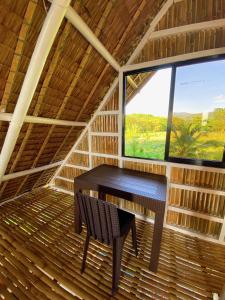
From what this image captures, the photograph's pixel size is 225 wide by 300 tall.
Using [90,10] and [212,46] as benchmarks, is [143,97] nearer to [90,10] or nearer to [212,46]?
[212,46]

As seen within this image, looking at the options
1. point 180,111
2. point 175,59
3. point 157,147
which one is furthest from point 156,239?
point 175,59

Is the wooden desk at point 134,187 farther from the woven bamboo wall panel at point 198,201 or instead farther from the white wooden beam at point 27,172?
the white wooden beam at point 27,172

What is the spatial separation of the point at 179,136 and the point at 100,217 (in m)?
1.60

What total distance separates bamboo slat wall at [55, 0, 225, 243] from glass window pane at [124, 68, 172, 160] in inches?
7.6

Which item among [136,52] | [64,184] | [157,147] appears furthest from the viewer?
[64,184]

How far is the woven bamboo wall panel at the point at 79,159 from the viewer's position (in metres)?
3.36

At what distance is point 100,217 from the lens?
1531mm

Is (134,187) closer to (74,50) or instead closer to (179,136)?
(179,136)

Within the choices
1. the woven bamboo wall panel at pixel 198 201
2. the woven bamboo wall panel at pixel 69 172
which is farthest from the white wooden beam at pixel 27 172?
the woven bamboo wall panel at pixel 198 201

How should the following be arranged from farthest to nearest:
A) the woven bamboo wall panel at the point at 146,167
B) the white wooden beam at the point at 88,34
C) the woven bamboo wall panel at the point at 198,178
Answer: the woven bamboo wall panel at the point at 146,167, the woven bamboo wall panel at the point at 198,178, the white wooden beam at the point at 88,34

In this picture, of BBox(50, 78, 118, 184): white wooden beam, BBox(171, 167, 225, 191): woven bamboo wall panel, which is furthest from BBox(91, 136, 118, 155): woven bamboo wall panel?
BBox(171, 167, 225, 191): woven bamboo wall panel

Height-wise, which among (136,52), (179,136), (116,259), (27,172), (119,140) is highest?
(136,52)

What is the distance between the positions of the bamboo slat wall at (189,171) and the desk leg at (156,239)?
87 centimetres

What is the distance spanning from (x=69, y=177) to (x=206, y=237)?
2835 mm
